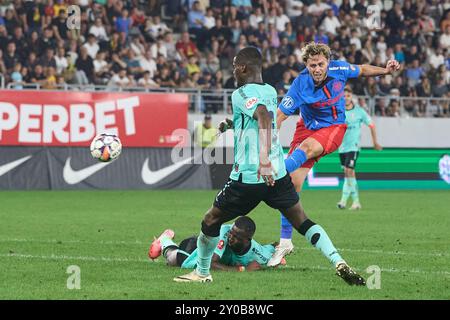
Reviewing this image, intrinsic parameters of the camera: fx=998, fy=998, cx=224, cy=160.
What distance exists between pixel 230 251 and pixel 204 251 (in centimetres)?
116

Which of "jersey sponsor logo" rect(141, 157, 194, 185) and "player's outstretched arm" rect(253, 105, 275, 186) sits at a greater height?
"player's outstretched arm" rect(253, 105, 275, 186)

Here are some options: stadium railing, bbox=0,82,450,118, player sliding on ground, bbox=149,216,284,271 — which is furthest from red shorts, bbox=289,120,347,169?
stadium railing, bbox=0,82,450,118

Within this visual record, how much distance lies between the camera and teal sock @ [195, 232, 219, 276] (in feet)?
29.9

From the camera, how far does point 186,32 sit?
28.2 meters

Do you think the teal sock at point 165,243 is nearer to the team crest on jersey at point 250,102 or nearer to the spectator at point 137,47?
the team crest on jersey at point 250,102

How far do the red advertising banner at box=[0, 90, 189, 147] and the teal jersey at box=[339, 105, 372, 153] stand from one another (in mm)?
5667

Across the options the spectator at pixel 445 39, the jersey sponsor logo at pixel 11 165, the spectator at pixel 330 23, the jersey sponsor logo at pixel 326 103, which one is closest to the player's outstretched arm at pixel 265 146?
the jersey sponsor logo at pixel 326 103

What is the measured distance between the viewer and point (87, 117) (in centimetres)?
2448

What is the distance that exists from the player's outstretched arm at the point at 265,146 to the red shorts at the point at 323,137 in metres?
3.43

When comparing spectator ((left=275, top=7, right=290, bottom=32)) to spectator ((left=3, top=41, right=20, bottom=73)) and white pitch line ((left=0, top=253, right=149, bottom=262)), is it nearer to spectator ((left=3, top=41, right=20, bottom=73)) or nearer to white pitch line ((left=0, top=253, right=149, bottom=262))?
spectator ((left=3, top=41, right=20, bottom=73))

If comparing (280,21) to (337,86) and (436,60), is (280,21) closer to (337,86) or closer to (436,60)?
(436,60)

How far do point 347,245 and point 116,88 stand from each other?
13378 millimetres

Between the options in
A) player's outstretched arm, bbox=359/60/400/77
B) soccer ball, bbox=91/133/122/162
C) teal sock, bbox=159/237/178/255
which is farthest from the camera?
soccer ball, bbox=91/133/122/162

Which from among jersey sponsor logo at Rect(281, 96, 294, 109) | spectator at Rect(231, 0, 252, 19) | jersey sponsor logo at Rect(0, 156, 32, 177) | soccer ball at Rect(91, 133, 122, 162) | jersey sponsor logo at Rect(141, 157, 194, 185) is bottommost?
jersey sponsor logo at Rect(141, 157, 194, 185)
